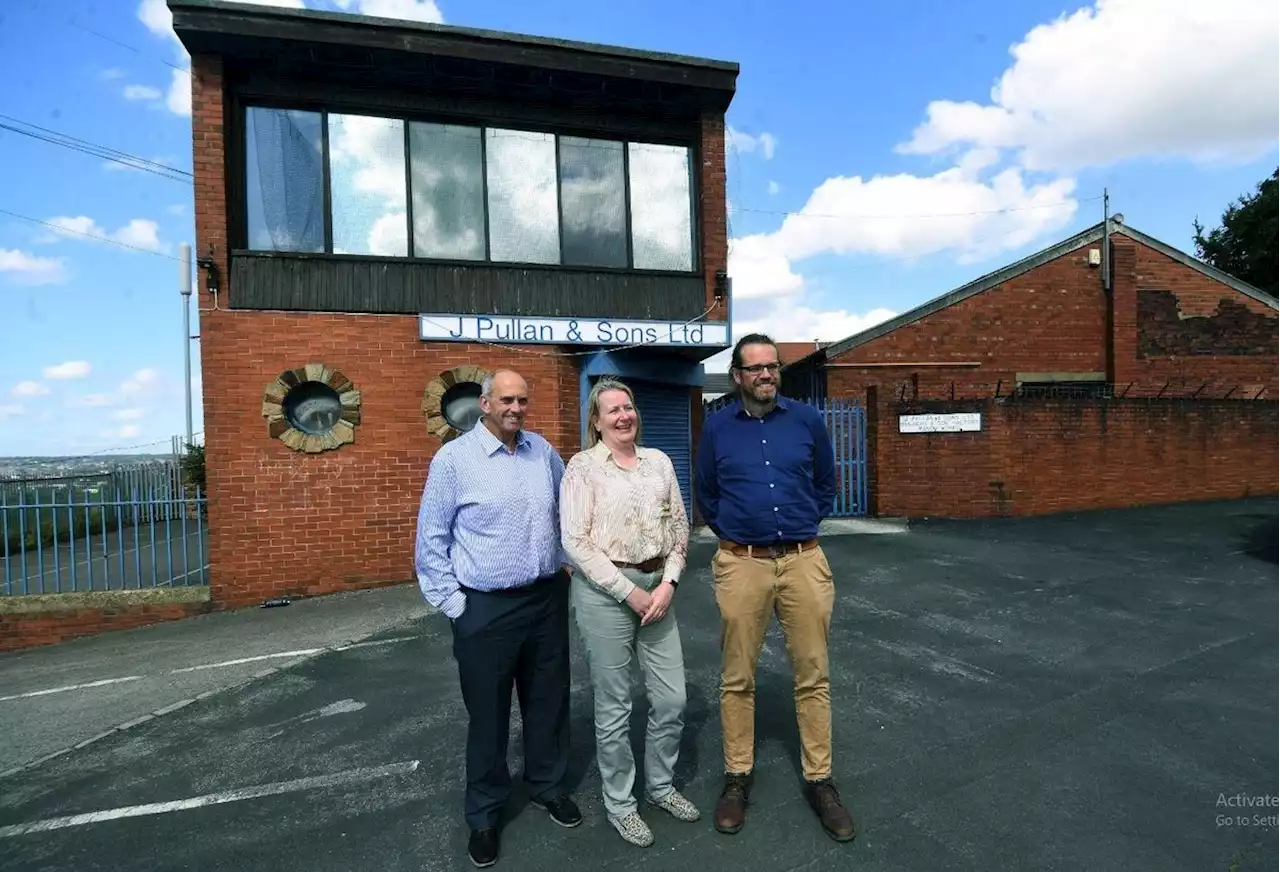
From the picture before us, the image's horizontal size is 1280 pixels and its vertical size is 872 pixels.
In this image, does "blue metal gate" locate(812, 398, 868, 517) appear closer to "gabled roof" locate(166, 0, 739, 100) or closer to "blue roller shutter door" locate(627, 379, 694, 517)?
"blue roller shutter door" locate(627, 379, 694, 517)

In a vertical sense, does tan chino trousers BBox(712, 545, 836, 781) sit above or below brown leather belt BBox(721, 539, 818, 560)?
below

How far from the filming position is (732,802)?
2.89m

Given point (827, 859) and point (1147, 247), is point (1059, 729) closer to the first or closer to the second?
point (827, 859)

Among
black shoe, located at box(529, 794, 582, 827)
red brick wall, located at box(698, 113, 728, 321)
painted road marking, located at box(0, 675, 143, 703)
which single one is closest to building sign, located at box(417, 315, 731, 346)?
red brick wall, located at box(698, 113, 728, 321)

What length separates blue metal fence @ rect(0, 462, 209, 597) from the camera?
726 centimetres

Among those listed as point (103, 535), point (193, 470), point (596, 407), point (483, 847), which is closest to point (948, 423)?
point (596, 407)

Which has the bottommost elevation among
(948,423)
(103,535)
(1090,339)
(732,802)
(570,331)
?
(732,802)

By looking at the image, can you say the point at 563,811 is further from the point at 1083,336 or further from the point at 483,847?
the point at 1083,336

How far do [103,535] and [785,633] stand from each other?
6.63 m

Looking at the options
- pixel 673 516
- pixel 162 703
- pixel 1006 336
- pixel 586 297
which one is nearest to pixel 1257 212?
pixel 1006 336

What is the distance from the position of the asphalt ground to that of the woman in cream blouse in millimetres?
251

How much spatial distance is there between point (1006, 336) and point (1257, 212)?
1522cm

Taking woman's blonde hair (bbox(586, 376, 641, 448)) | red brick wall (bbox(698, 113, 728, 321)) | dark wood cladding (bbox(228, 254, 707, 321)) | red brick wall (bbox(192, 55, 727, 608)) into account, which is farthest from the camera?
red brick wall (bbox(698, 113, 728, 321))

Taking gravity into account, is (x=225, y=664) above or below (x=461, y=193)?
below
